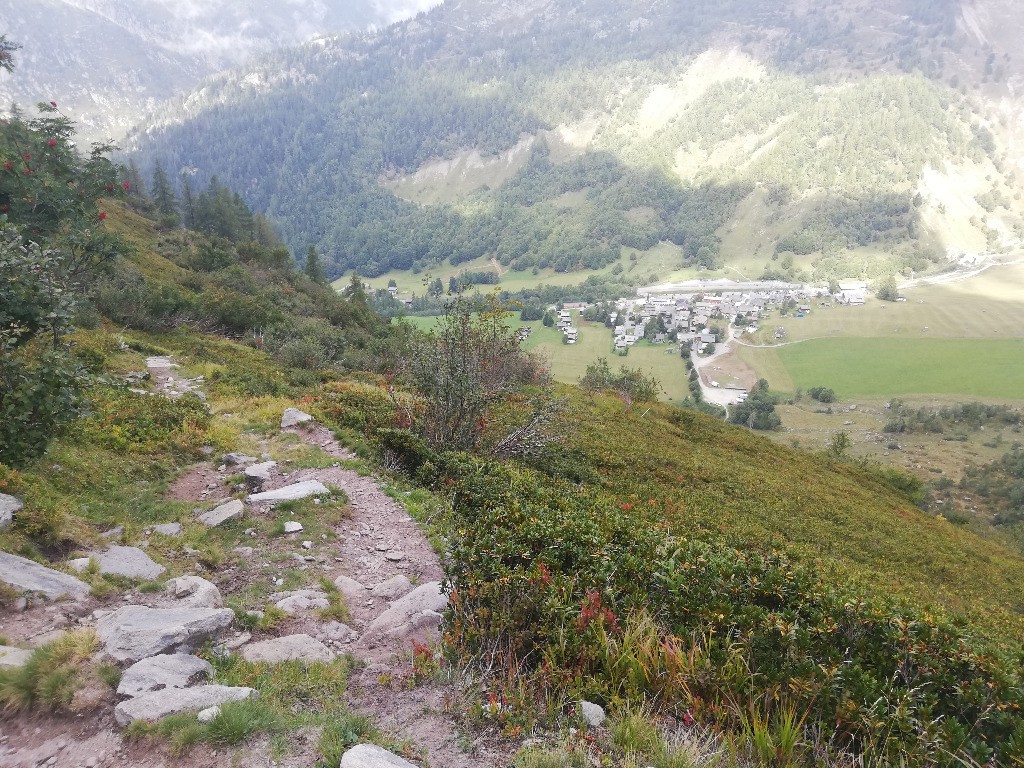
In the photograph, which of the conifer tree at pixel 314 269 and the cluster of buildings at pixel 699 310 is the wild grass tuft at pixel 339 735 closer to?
the conifer tree at pixel 314 269

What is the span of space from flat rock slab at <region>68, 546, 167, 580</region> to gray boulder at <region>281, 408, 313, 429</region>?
643 cm

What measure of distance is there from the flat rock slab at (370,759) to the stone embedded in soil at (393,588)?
11.0ft

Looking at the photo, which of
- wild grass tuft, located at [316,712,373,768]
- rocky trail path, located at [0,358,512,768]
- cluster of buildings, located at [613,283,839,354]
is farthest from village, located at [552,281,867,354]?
wild grass tuft, located at [316,712,373,768]

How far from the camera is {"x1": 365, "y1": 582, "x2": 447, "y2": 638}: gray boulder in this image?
18.8 feet

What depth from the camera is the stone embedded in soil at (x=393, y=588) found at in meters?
6.94

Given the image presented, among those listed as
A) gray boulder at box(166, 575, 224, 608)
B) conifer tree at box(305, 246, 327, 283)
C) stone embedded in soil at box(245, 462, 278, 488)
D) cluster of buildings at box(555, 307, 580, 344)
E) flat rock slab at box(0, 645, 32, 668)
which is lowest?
gray boulder at box(166, 575, 224, 608)

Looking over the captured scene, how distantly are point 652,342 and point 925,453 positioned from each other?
209ft

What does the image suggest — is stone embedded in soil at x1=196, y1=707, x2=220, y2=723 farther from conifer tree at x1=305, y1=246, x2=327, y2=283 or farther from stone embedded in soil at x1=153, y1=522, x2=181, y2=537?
conifer tree at x1=305, y1=246, x2=327, y2=283

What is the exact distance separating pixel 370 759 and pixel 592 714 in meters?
1.61

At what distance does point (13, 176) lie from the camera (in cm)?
1975

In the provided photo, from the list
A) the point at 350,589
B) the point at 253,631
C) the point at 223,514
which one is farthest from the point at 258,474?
the point at 253,631

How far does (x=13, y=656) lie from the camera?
4.21m

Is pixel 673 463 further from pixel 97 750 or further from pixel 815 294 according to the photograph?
pixel 815 294

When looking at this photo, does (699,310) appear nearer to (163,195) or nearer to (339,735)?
(163,195)
